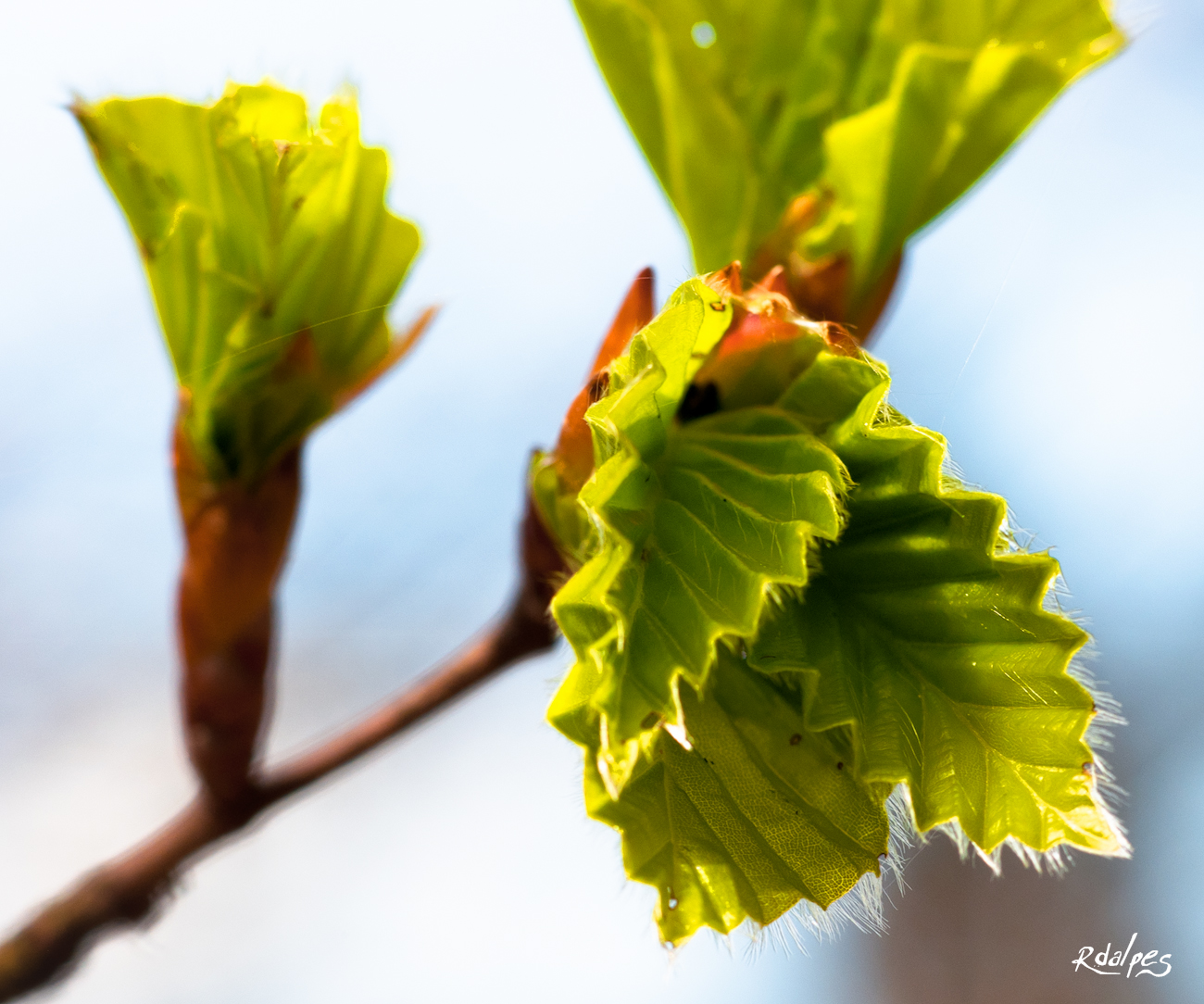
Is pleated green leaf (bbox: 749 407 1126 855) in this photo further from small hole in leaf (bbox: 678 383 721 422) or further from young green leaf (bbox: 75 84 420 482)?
young green leaf (bbox: 75 84 420 482)

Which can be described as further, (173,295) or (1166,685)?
(1166,685)

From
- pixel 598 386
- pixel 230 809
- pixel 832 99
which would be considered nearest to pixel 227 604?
pixel 230 809

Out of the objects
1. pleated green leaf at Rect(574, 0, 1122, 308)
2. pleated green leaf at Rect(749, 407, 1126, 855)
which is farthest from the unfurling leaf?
pleated green leaf at Rect(574, 0, 1122, 308)

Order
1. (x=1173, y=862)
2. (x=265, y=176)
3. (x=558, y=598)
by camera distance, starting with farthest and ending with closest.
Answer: (x=1173, y=862) < (x=265, y=176) < (x=558, y=598)

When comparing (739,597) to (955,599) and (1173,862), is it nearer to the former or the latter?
(955,599)

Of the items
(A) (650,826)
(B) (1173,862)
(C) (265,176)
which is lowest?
(B) (1173,862)

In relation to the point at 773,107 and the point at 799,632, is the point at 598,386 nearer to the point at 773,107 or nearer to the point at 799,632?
the point at 799,632

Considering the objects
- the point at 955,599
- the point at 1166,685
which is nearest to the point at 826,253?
the point at 955,599

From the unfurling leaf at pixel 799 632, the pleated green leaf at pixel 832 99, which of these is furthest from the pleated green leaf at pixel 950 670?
the pleated green leaf at pixel 832 99
